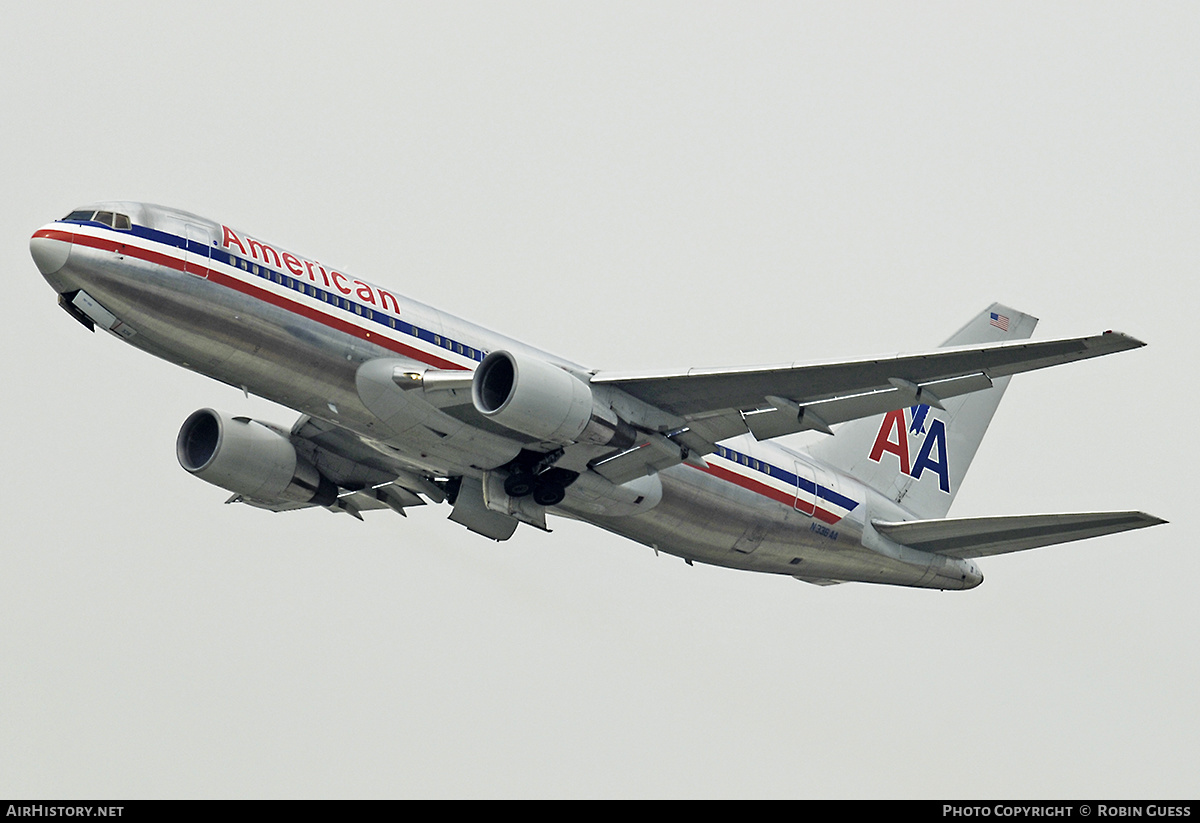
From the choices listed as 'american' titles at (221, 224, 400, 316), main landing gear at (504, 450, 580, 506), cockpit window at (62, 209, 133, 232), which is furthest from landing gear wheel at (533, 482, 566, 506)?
cockpit window at (62, 209, 133, 232)

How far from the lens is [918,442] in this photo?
38.7m

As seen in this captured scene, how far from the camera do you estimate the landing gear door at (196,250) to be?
89.2 ft

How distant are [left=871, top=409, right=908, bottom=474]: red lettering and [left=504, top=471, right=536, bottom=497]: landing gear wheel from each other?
10703 mm

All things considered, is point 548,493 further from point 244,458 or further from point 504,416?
point 244,458

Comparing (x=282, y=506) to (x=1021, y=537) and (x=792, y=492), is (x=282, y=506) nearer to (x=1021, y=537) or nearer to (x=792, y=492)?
(x=792, y=492)

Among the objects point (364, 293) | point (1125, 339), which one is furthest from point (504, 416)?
point (1125, 339)

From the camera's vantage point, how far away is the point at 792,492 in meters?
33.8

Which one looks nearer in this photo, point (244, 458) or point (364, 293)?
point (364, 293)

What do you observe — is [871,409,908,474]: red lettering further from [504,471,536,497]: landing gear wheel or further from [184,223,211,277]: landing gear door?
[184,223,211,277]: landing gear door

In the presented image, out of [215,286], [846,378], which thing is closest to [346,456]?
[215,286]

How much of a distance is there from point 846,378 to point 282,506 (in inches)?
551

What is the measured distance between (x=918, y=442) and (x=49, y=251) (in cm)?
2197

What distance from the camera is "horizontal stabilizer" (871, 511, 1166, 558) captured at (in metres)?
30.4
